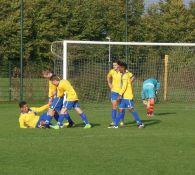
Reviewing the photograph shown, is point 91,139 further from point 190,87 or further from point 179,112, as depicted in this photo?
point 190,87

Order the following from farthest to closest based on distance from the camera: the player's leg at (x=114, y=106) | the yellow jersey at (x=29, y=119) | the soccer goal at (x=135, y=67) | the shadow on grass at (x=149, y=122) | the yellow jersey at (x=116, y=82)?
the soccer goal at (x=135, y=67)
the shadow on grass at (x=149, y=122)
the yellow jersey at (x=116, y=82)
the player's leg at (x=114, y=106)
the yellow jersey at (x=29, y=119)

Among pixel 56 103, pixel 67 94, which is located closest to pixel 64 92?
pixel 67 94

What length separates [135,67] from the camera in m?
29.7

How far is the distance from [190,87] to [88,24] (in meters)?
15.2

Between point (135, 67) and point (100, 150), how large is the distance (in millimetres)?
17951

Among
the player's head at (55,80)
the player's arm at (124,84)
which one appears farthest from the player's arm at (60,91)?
the player's arm at (124,84)

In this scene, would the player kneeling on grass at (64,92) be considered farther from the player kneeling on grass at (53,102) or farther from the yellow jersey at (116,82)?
the yellow jersey at (116,82)

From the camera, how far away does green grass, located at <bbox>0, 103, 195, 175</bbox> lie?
9719 millimetres

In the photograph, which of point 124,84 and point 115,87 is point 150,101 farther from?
point 124,84

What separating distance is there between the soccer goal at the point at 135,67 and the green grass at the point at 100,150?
28.4ft

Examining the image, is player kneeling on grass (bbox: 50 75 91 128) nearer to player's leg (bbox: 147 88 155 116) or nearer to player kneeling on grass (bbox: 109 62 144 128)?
player kneeling on grass (bbox: 109 62 144 128)

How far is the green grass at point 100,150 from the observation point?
31.9 feet

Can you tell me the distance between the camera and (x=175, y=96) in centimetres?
2877

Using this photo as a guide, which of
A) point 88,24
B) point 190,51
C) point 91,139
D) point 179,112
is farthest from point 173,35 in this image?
point 91,139
